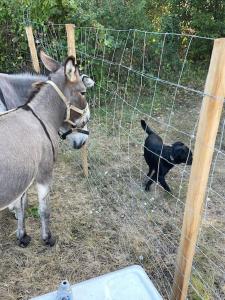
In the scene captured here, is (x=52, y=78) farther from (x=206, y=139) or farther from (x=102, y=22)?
(x=102, y=22)

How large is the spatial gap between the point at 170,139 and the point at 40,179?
9.18 feet

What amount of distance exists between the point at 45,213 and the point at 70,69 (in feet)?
4.20

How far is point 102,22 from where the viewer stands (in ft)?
21.9

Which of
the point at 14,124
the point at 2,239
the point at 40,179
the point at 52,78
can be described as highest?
the point at 52,78

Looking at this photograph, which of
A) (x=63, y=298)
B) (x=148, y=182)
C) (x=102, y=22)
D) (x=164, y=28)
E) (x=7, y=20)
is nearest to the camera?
(x=63, y=298)

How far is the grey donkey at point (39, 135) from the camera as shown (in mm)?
2479

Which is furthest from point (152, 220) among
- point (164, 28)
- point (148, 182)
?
point (164, 28)

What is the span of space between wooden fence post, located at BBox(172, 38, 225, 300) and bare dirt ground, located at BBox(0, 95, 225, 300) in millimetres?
653

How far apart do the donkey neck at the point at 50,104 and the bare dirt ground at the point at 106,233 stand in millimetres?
1065

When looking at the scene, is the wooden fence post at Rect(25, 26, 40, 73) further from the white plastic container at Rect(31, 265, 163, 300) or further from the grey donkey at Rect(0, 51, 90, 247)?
the white plastic container at Rect(31, 265, 163, 300)

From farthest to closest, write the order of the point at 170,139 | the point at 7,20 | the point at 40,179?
1. the point at 7,20
2. the point at 170,139
3. the point at 40,179

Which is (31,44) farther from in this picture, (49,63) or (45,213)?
(45,213)

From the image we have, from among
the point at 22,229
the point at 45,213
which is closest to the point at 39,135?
the point at 45,213

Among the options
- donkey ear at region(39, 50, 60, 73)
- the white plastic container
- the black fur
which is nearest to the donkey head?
donkey ear at region(39, 50, 60, 73)
